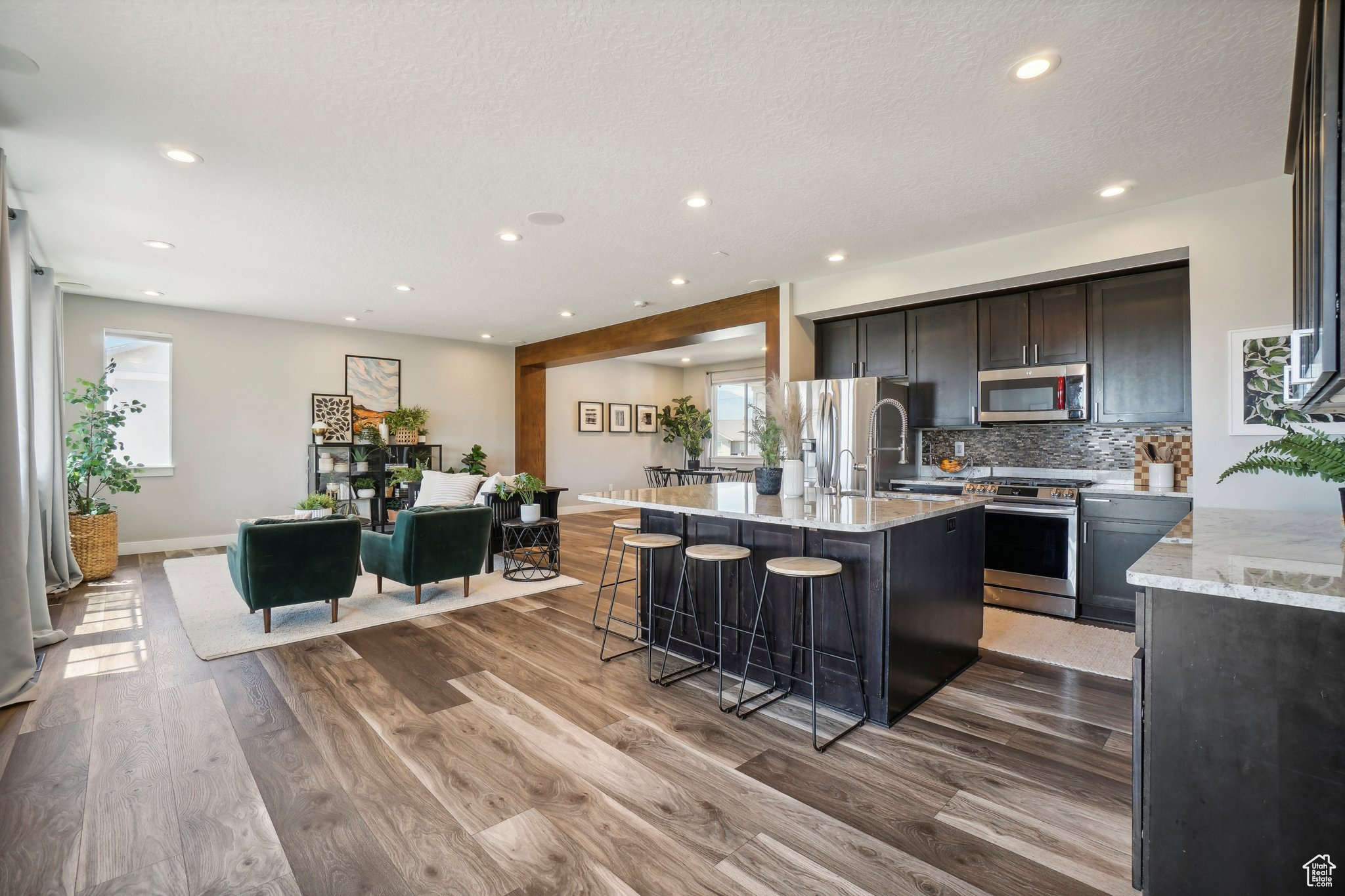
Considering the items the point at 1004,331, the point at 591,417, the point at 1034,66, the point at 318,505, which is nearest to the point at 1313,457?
the point at 1034,66

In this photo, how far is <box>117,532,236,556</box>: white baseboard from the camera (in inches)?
251

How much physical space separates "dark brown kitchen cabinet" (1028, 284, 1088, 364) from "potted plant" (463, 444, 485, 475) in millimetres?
6688

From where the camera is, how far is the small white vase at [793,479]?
332 centimetres

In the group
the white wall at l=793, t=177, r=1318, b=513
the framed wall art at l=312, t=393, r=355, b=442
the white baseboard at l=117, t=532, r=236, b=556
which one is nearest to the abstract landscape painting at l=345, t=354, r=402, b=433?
the framed wall art at l=312, t=393, r=355, b=442

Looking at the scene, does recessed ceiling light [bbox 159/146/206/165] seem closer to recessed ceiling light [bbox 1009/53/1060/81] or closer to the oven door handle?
recessed ceiling light [bbox 1009/53/1060/81]

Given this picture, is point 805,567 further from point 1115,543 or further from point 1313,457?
point 1115,543

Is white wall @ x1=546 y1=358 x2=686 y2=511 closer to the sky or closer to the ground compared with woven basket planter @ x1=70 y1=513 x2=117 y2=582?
closer to the sky

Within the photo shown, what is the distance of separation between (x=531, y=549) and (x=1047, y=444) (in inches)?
172

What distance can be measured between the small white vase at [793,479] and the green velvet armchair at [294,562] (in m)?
2.84

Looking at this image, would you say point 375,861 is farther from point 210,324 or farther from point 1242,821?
point 210,324

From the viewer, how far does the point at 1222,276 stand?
348 centimetres

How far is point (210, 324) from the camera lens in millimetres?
6805

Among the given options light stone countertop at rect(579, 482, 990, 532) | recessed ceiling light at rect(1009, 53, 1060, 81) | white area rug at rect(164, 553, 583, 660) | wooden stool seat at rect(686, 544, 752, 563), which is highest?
recessed ceiling light at rect(1009, 53, 1060, 81)

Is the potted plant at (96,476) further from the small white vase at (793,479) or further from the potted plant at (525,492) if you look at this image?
the small white vase at (793,479)
